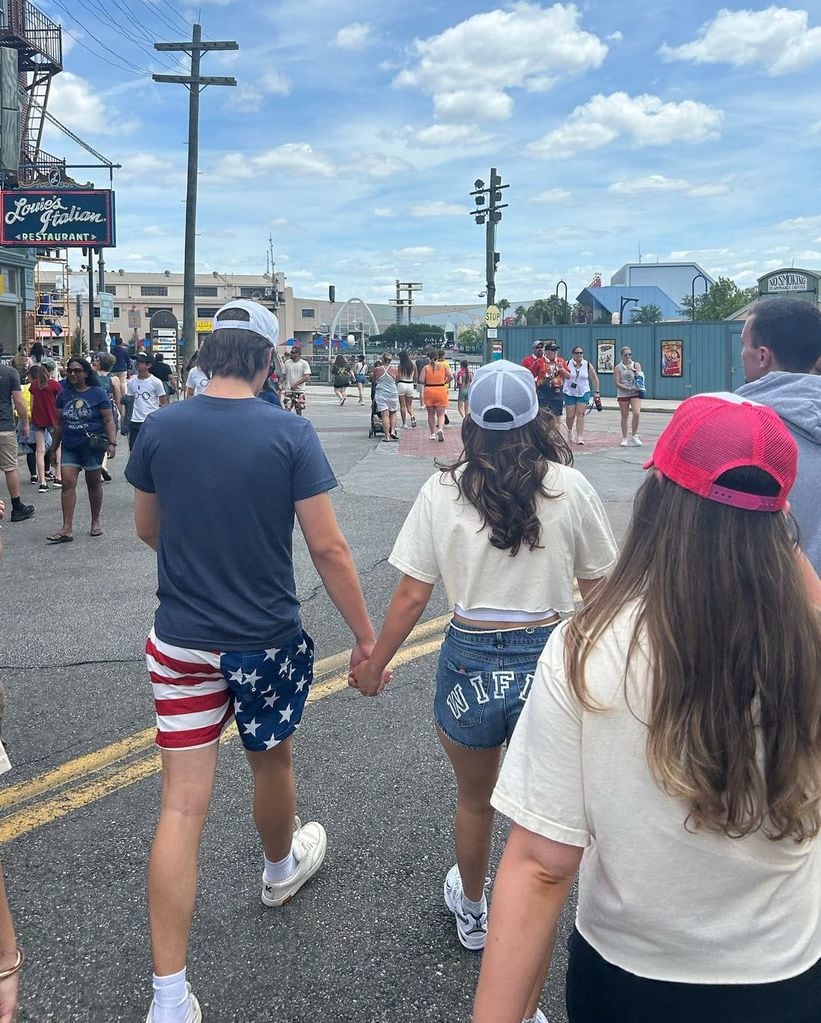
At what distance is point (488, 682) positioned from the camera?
246cm

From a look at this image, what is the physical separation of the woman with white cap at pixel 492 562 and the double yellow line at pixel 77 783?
5.54ft

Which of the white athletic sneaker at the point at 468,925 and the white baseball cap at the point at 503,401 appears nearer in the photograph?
the white baseball cap at the point at 503,401

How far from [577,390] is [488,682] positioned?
13.4 m

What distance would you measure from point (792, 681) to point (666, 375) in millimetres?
29082

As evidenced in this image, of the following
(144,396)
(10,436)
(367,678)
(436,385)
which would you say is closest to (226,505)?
(367,678)

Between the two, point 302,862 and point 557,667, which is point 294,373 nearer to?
point 302,862

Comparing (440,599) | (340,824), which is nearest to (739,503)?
(340,824)

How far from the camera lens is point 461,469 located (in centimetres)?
264

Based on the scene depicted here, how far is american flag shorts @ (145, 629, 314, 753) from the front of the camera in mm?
2516

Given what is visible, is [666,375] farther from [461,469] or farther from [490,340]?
[461,469]

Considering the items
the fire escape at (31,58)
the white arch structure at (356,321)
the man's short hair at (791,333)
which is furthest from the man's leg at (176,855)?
the white arch structure at (356,321)

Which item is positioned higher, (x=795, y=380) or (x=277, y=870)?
→ (x=795, y=380)

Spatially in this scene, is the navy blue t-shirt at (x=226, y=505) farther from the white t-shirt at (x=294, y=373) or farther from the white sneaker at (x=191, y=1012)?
the white t-shirt at (x=294, y=373)

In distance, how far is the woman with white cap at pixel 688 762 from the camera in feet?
4.13
